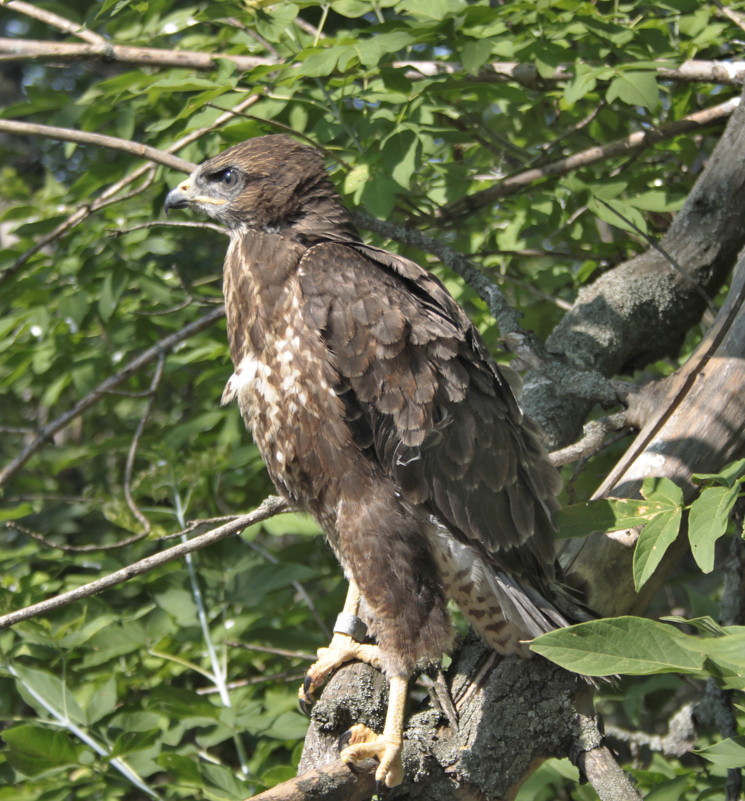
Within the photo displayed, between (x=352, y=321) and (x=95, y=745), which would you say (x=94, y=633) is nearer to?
(x=95, y=745)

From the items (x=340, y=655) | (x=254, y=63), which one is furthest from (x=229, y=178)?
(x=340, y=655)

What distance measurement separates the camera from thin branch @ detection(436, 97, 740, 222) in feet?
9.20

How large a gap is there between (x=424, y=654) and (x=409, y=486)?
42 cm

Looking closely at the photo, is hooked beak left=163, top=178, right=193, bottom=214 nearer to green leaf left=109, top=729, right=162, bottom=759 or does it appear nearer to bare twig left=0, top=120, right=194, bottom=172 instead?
Answer: bare twig left=0, top=120, right=194, bottom=172

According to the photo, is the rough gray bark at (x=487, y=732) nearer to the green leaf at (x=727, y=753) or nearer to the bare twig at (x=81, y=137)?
the green leaf at (x=727, y=753)

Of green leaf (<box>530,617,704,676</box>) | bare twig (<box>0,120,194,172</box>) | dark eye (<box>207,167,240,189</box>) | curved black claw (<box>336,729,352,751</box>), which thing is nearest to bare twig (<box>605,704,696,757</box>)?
curved black claw (<box>336,729,352,751</box>)

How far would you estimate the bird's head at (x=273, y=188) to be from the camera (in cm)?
249

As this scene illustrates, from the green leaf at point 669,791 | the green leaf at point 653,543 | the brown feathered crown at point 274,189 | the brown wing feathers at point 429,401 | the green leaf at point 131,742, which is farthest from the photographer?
the brown feathered crown at point 274,189

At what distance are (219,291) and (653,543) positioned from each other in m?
2.23

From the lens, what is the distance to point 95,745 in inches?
93.0

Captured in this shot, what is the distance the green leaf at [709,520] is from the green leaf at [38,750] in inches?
66.0

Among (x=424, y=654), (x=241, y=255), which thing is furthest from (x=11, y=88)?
(x=424, y=654)

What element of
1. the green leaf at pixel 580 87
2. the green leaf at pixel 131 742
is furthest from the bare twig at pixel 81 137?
the green leaf at pixel 131 742

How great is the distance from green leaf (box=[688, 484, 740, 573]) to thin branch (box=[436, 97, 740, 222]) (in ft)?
5.14
